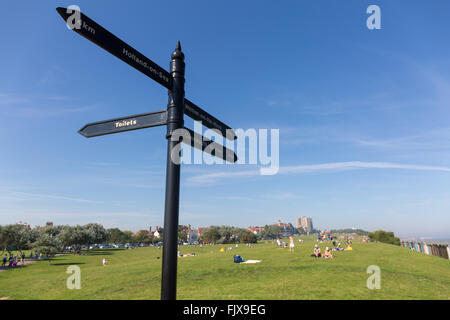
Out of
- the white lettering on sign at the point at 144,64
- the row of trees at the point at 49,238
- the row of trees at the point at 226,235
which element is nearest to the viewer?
the white lettering on sign at the point at 144,64

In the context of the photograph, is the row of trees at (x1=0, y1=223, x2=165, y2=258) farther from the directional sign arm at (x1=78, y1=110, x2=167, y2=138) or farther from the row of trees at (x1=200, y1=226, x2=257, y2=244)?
the row of trees at (x1=200, y1=226, x2=257, y2=244)

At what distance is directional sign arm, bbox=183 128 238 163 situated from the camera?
3.55 m

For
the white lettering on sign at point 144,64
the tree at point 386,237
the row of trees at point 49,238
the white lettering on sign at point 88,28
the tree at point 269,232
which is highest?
the white lettering on sign at point 88,28

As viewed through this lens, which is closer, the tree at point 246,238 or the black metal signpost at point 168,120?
the black metal signpost at point 168,120

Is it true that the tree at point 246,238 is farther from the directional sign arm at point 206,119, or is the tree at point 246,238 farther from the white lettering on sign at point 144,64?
the white lettering on sign at point 144,64

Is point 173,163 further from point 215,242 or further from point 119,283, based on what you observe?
point 215,242

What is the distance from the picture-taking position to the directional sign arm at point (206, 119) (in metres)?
3.52

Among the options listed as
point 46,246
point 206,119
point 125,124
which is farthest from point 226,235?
point 125,124

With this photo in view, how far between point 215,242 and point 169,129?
112 meters

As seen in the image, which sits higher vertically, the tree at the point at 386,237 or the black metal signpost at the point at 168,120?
the black metal signpost at the point at 168,120

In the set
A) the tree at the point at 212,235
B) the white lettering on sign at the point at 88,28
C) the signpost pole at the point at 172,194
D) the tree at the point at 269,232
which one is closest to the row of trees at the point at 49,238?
the tree at the point at 212,235

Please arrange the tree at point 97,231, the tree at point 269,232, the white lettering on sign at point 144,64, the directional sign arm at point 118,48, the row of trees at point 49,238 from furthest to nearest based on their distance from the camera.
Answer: the tree at point 269,232, the tree at point 97,231, the row of trees at point 49,238, the white lettering on sign at point 144,64, the directional sign arm at point 118,48
